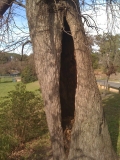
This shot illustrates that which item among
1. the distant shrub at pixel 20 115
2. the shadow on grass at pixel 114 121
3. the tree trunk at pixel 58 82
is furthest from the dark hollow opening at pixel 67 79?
the distant shrub at pixel 20 115

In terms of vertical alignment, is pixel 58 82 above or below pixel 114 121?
above

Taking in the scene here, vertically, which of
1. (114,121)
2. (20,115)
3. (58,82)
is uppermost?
(58,82)

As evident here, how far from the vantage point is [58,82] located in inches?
145

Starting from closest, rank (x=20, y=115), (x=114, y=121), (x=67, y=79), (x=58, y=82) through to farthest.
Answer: (x=58, y=82), (x=67, y=79), (x=20, y=115), (x=114, y=121)

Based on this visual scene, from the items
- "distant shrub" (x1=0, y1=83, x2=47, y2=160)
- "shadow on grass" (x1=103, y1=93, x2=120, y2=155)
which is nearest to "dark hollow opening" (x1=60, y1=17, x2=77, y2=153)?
"shadow on grass" (x1=103, y1=93, x2=120, y2=155)

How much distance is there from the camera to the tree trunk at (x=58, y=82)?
3652 mm

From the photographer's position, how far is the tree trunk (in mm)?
3652

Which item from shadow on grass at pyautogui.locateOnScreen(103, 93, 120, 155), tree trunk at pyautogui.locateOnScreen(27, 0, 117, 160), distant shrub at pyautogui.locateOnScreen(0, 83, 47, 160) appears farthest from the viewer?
distant shrub at pyautogui.locateOnScreen(0, 83, 47, 160)

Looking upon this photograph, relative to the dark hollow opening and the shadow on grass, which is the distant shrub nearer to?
the dark hollow opening

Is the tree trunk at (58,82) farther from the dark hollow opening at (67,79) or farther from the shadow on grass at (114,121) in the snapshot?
the shadow on grass at (114,121)

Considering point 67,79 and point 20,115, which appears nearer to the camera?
point 67,79

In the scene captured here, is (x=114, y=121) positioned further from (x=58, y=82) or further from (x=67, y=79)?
(x=58, y=82)

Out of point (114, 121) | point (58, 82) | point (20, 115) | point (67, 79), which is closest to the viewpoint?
point (58, 82)

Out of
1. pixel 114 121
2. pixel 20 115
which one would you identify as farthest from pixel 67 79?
pixel 114 121
